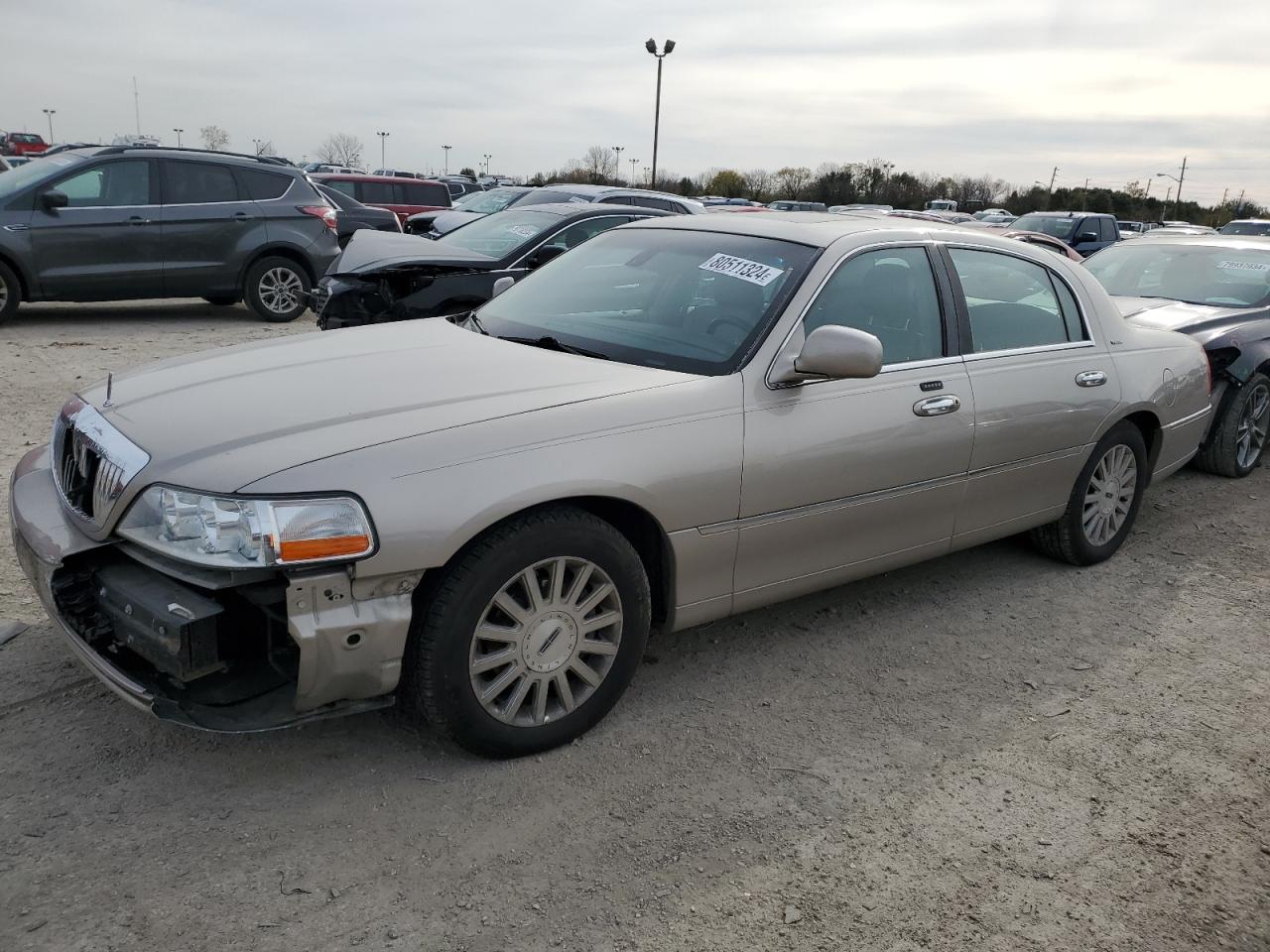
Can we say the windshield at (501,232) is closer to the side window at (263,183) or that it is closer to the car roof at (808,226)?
the side window at (263,183)

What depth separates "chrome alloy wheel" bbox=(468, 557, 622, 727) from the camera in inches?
115

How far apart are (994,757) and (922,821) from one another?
1.61 ft

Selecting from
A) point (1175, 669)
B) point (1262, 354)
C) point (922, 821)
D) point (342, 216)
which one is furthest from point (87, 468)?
point (342, 216)

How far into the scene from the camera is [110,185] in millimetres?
9812

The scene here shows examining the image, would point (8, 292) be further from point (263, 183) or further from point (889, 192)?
→ point (889, 192)

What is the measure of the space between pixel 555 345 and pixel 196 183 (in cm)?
819

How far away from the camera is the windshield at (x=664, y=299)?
11.7 feet

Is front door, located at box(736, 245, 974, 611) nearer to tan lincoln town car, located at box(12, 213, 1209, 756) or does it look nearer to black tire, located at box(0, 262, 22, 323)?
tan lincoln town car, located at box(12, 213, 1209, 756)

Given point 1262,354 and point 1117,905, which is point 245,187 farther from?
point 1117,905

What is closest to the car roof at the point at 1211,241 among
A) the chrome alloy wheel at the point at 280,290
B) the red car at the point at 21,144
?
the chrome alloy wheel at the point at 280,290

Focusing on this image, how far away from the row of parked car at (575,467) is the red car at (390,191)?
17.4 metres

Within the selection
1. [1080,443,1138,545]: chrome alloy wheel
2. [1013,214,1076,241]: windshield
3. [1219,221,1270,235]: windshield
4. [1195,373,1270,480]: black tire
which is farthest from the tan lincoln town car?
[1219,221,1270,235]: windshield

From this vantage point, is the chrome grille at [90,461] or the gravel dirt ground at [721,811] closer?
the gravel dirt ground at [721,811]

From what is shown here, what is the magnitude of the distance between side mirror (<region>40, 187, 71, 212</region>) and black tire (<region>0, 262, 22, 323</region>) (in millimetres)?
678
